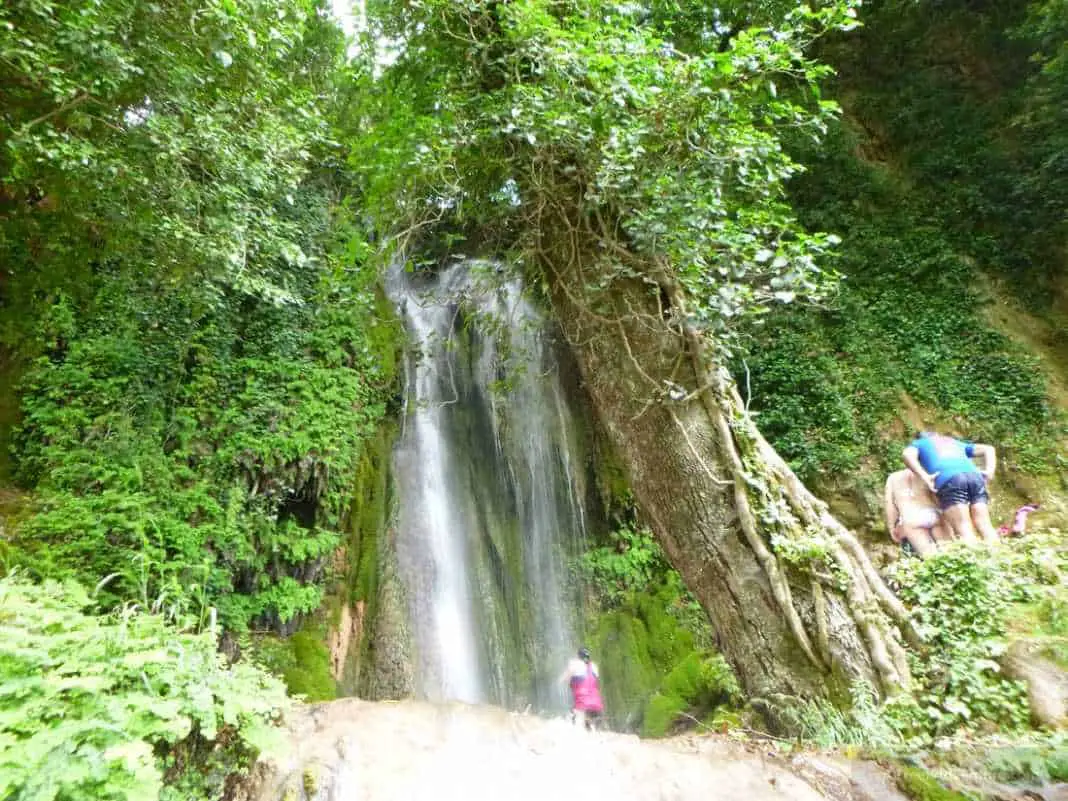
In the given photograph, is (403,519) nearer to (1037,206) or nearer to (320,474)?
(320,474)

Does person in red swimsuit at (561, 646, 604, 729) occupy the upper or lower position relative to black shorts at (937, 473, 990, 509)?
lower

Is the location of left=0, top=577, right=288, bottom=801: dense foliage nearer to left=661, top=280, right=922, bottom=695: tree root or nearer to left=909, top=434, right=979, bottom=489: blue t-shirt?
left=661, top=280, right=922, bottom=695: tree root

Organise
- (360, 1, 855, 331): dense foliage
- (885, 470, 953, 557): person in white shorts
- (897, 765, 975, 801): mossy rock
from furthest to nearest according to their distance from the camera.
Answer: (885, 470, 953, 557): person in white shorts → (360, 1, 855, 331): dense foliage → (897, 765, 975, 801): mossy rock

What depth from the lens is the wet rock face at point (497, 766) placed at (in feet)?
7.69

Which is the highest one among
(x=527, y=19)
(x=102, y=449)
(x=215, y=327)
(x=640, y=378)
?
(x=527, y=19)

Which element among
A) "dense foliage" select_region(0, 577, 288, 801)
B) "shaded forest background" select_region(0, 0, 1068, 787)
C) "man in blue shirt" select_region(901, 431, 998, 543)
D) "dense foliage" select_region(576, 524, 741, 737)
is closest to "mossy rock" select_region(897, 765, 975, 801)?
"shaded forest background" select_region(0, 0, 1068, 787)

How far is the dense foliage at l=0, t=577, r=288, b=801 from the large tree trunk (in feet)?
8.62

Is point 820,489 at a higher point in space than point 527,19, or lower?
lower

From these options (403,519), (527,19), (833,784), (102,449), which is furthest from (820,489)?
(102,449)

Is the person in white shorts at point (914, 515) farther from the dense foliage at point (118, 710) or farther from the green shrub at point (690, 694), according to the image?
the dense foliage at point (118, 710)

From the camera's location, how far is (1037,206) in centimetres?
959

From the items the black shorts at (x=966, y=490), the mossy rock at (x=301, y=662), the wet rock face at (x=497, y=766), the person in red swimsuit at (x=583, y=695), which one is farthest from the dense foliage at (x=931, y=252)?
the mossy rock at (x=301, y=662)

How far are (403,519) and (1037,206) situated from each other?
1215 centimetres

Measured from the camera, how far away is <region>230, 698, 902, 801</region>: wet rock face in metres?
2.34
